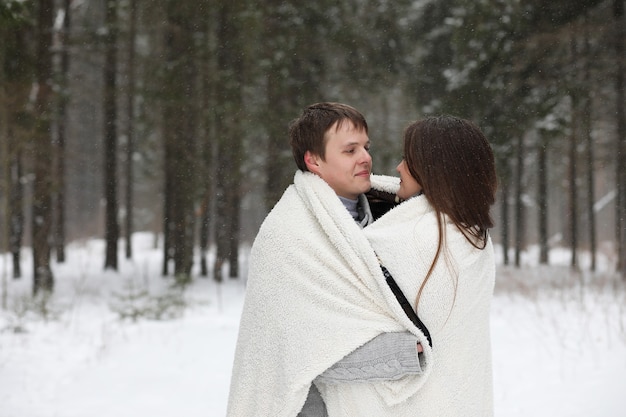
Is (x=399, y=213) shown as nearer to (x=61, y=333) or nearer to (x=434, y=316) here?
(x=434, y=316)

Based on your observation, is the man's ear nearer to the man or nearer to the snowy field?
the man

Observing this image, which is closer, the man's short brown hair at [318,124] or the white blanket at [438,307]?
the white blanket at [438,307]

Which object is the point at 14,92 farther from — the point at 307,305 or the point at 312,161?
the point at 307,305

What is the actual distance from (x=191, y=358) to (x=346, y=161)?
6.61 m

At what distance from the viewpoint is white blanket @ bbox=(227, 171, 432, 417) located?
94.9 inches

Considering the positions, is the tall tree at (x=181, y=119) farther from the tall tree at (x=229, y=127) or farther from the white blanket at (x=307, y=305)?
the white blanket at (x=307, y=305)

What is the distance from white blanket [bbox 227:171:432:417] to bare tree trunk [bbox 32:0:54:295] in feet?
39.1

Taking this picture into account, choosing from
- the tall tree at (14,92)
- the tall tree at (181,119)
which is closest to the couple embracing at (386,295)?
the tall tree at (14,92)

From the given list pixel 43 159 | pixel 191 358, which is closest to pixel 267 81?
pixel 43 159

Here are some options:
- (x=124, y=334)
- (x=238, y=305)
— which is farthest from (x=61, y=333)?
(x=238, y=305)

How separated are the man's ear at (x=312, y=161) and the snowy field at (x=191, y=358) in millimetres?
4637

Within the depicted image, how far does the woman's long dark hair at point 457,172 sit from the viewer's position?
2494mm

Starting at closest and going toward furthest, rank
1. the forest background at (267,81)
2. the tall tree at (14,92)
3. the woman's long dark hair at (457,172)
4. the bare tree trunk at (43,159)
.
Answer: the woman's long dark hair at (457,172) → the tall tree at (14,92) → the bare tree trunk at (43,159) → the forest background at (267,81)

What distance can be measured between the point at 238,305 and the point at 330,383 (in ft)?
37.1
